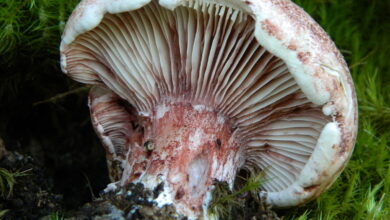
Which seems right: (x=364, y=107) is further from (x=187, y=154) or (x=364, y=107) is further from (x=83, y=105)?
(x=83, y=105)

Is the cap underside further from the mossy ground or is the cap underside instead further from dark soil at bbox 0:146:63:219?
dark soil at bbox 0:146:63:219

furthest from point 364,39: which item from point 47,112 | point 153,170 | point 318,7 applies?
point 47,112

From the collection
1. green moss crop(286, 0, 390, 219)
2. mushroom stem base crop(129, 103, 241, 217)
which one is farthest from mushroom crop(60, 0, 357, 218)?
green moss crop(286, 0, 390, 219)

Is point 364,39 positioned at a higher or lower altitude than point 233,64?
lower

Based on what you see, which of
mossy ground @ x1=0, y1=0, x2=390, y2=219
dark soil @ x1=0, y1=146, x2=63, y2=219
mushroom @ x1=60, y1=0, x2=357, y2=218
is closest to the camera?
mushroom @ x1=60, y1=0, x2=357, y2=218

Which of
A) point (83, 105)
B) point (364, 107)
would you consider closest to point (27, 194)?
point (83, 105)

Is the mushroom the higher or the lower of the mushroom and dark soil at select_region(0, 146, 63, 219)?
the higher

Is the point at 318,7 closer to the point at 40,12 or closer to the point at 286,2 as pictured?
the point at 286,2
